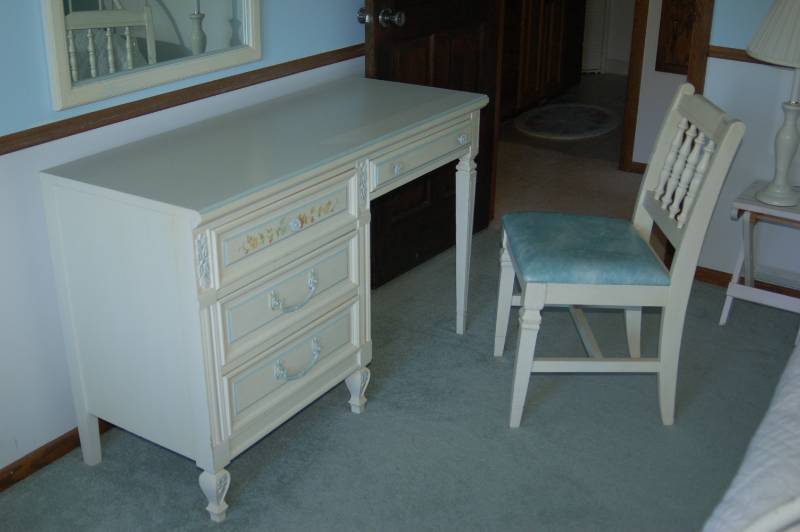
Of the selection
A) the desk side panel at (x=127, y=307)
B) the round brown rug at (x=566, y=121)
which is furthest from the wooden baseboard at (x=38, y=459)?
the round brown rug at (x=566, y=121)

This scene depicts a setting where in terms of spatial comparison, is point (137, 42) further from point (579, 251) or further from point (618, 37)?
point (618, 37)

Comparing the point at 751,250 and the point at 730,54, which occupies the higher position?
the point at 730,54

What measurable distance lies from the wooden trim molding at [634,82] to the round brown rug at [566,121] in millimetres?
558

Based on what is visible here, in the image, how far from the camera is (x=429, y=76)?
329 cm

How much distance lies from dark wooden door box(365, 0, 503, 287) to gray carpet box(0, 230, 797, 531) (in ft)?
1.39

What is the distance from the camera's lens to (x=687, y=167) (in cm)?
243

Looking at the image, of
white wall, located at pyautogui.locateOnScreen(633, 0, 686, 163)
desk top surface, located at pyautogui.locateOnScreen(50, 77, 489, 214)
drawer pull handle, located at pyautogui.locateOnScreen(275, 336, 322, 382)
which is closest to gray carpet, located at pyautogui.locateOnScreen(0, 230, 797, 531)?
drawer pull handle, located at pyautogui.locateOnScreen(275, 336, 322, 382)

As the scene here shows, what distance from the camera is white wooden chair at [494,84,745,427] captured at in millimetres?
2355

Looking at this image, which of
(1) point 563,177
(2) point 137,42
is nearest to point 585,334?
(2) point 137,42

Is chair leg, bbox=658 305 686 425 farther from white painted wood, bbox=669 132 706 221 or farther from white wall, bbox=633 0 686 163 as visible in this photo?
white wall, bbox=633 0 686 163

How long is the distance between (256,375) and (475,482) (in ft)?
2.03

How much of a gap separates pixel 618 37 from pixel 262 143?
16.1 feet

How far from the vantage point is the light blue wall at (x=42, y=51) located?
2008mm

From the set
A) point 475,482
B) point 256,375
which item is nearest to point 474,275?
point 475,482
